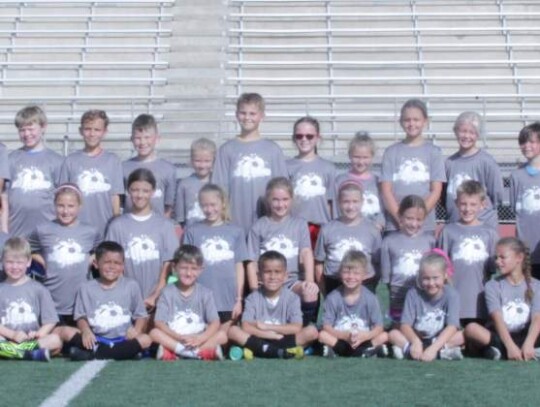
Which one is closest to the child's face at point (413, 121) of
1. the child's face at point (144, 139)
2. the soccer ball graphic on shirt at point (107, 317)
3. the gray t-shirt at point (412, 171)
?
the gray t-shirt at point (412, 171)

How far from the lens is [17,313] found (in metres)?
7.34

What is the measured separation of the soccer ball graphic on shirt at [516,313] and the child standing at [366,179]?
102 cm

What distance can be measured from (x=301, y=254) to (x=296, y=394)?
177cm

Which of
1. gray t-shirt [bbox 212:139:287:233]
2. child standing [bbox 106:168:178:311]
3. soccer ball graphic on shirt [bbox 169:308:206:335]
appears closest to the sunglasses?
gray t-shirt [bbox 212:139:287:233]

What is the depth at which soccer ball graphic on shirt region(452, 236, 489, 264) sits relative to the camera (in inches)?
297

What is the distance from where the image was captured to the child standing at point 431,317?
7.21 m

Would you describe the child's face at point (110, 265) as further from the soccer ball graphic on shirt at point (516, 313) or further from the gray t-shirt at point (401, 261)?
the soccer ball graphic on shirt at point (516, 313)

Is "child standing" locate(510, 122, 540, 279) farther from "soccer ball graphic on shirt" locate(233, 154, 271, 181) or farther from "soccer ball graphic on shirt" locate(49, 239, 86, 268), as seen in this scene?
"soccer ball graphic on shirt" locate(49, 239, 86, 268)

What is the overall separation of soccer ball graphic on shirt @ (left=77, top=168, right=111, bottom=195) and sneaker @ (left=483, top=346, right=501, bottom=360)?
251 centimetres

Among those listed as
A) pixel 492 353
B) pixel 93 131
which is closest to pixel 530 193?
pixel 492 353

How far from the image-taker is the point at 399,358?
7203 millimetres

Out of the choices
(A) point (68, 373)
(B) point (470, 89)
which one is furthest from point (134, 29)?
(A) point (68, 373)

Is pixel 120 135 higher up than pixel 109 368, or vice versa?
pixel 120 135

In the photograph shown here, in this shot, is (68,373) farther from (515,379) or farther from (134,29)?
(134,29)
